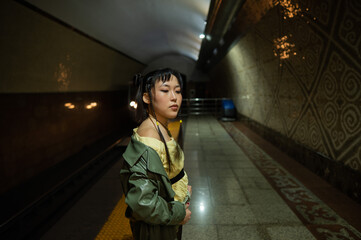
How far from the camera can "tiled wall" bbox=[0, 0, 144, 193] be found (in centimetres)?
415

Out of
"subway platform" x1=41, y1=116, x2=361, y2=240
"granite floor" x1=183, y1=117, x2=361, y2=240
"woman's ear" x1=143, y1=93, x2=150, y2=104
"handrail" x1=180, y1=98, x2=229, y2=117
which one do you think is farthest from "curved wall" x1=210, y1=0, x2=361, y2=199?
"handrail" x1=180, y1=98, x2=229, y2=117

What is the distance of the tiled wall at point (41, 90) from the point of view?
4.15 meters

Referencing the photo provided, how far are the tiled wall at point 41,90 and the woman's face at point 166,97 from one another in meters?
4.23

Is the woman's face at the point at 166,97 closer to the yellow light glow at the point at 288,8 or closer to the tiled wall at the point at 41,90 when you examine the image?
the yellow light glow at the point at 288,8

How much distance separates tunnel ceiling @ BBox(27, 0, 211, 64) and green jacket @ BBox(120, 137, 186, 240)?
4839mm

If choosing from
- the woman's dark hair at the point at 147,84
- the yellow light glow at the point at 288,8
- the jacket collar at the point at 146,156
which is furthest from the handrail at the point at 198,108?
the jacket collar at the point at 146,156

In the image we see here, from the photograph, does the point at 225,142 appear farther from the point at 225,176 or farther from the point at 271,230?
the point at 271,230

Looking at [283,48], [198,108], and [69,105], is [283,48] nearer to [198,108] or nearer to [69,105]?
[69,105]

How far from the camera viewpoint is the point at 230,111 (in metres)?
11.1

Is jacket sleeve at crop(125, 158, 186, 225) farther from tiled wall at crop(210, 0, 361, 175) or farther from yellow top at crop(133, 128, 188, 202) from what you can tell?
tiled wall at crop(210, 0, 361, 175)

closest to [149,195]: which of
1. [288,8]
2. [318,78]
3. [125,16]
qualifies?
[318,78]

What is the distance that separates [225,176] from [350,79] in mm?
2473

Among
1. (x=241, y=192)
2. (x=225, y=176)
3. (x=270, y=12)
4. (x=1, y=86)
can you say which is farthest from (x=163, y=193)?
(x=270, y=12)

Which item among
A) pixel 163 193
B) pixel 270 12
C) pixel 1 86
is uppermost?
pixel 270 12
